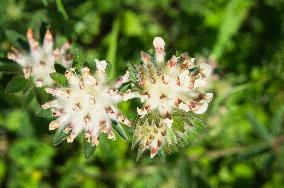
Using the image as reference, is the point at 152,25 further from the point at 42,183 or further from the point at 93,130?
the point at 93,130

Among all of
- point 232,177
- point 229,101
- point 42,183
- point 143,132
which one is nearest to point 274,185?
point 232,177

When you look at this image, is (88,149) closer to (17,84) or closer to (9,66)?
(17,84)

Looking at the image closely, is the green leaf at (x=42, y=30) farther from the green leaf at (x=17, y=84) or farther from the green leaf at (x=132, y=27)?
the green leaf at (x=132, y=27)

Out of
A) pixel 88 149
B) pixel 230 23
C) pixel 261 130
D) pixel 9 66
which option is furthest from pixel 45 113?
pixel 230 23

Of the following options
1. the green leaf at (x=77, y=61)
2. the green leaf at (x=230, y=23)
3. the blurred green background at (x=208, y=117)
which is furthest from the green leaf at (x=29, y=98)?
the green leaf at (x=230, y=23)

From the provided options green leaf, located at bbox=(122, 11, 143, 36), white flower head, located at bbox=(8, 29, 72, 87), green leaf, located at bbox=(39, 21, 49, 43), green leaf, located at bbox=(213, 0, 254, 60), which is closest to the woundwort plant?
white flower head, located at bbox=(8, 29, 72, 87)

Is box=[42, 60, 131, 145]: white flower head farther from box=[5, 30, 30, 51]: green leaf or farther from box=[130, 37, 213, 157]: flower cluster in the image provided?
box=[5, 30, 30, 51]: green leaf
